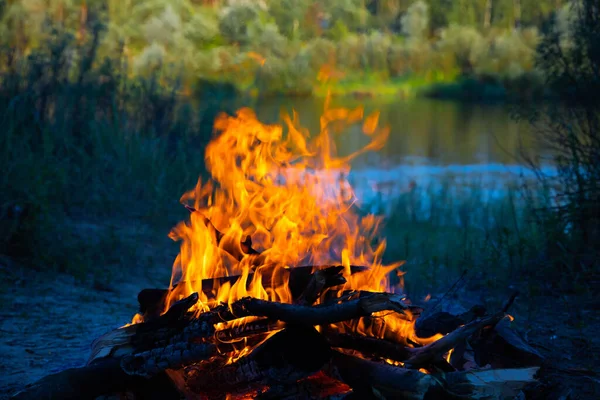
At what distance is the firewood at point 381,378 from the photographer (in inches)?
106

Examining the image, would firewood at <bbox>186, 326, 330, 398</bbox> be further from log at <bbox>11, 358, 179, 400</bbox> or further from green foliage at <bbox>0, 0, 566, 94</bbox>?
green foliage at <bbox>0, 0, 566, 94</bbox>

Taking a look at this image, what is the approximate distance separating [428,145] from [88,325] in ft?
75.4

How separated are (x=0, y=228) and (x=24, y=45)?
4527 millimetres

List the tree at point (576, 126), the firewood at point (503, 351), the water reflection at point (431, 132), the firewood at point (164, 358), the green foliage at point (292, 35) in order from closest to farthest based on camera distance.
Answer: the firewood at point (164, 358), the firewood at point (503, 351), the tree at point (576, 126), the green foliage at point (292, 35), the water reflection at point (431, 132)

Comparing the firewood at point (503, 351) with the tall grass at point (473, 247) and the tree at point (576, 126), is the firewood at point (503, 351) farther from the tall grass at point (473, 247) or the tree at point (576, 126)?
the tree at point (576, 126)

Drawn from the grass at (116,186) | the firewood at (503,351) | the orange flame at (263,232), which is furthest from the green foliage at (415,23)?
the firewood at (503,351)

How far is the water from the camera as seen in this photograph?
18328mm

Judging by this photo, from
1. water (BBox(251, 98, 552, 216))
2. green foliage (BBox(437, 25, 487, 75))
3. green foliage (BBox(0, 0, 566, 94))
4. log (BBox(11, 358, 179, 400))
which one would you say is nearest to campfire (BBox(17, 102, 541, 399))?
log (BBox(11, 358, 179, 400))

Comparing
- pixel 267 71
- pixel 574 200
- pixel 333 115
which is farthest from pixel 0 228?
pixel 267 71

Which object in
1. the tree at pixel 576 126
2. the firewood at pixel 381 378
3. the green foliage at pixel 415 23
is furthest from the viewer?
the green foliage at pixel 415 23

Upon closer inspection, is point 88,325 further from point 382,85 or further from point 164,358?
point 382,85

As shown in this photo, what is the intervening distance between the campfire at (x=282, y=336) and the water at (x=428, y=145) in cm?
894

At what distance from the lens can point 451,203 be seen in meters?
11.7

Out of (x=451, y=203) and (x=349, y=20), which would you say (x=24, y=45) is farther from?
(x=349, y=20)
